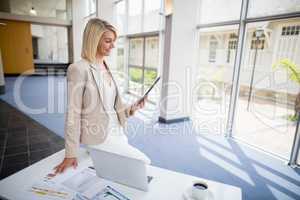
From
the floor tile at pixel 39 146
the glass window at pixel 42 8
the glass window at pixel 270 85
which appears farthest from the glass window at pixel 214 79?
the glass window at pixel 42 8

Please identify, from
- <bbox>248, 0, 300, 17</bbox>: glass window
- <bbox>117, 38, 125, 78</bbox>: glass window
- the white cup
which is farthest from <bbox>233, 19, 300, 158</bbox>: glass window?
<bbox>117, 38, 125, 78</bbox>: glass window

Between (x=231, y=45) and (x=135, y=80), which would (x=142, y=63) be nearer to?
(x=135, y=80)

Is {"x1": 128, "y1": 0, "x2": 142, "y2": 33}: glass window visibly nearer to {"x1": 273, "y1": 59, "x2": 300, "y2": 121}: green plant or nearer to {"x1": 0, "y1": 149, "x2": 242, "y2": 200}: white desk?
{"x1": 273, "y1": 59, "x2": 300, "y2": 121}: green plant

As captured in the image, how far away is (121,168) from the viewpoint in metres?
Result: 1.01

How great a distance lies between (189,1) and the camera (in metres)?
4.09

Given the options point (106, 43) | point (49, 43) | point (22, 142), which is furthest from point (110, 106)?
point (49, 43)

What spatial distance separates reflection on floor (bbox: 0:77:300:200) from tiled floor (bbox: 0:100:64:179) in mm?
Result: 274

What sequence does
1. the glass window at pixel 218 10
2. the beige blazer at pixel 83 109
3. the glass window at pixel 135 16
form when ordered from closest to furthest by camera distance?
1. the beige blazer at pixel 83 109
2. the glass window at pixel 218 10
3. the glass window at pixel 135 16

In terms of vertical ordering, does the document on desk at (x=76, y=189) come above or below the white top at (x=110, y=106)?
below

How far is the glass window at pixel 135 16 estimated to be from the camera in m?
6.26

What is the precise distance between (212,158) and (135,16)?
16.9 ft

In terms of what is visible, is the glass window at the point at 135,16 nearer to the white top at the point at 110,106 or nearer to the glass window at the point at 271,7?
the glass window at the point at 271,7

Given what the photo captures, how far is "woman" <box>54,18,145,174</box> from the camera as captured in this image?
3.81ft

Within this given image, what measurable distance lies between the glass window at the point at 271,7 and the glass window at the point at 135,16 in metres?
3.72
